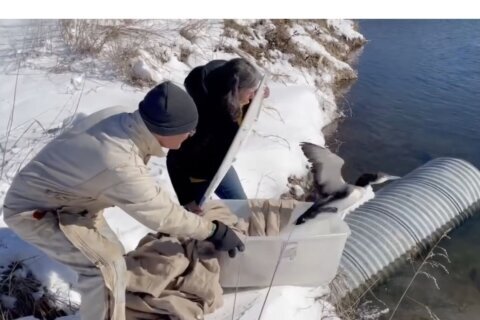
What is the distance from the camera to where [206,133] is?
274 cm

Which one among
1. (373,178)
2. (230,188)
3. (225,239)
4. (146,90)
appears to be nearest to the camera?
(225,239)

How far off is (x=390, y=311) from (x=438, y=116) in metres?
3.18

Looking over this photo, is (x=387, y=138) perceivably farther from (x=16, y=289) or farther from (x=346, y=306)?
(x=16, y=289)

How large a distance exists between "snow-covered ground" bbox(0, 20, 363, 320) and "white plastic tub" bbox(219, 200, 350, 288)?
0.28 feet

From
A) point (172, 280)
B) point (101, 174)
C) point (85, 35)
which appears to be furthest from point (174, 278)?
point (85, 35)

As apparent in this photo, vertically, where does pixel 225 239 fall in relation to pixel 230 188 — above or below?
above

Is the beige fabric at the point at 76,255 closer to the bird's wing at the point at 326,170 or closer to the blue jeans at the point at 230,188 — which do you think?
the blue jeans at the point at 230,188

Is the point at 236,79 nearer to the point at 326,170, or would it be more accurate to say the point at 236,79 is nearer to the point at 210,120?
the point at 210,120

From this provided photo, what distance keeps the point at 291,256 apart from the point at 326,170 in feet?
1.94

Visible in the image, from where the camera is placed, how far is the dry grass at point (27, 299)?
258 centimetres

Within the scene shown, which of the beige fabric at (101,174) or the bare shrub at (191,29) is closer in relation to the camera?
the beige fabric at (101,174)

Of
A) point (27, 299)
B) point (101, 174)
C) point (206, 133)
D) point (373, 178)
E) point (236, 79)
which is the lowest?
point (27, 299)

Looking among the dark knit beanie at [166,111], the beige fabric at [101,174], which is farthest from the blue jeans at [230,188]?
the dark knit beanie at [166,111]

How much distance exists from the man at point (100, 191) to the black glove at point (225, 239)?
3.6 inches
